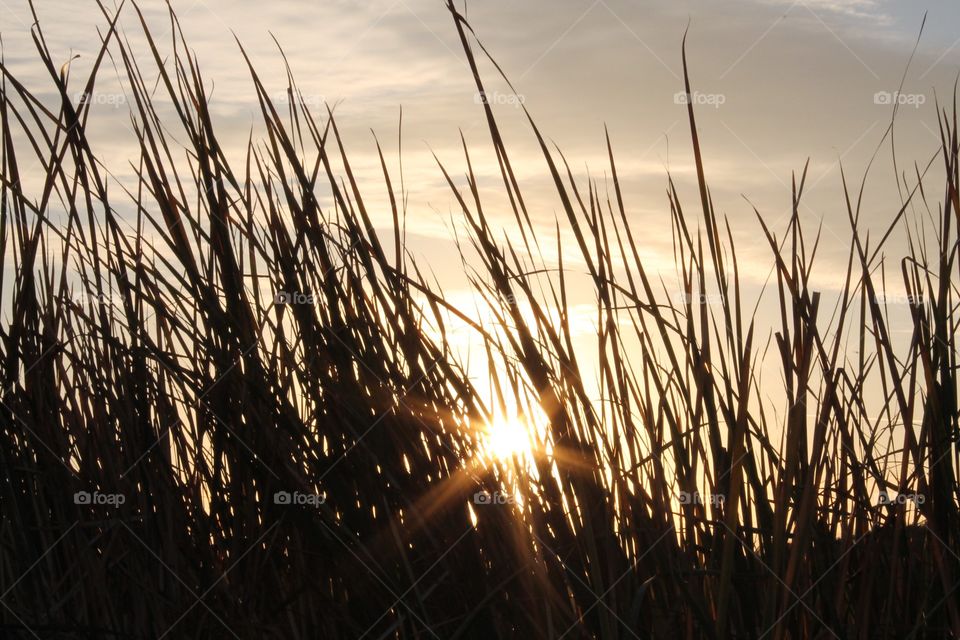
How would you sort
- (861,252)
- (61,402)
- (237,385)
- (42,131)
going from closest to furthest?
1. (861,252)
2. (237,385)
3. (42,131)
4. (61,402)

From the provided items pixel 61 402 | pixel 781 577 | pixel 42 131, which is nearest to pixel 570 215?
pixel 781 577

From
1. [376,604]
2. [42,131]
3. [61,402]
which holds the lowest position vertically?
[376,604]

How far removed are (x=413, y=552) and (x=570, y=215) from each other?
1.65 feet

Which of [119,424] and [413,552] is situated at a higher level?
[119,424]

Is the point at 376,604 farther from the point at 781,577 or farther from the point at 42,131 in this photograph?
the point at 42,131

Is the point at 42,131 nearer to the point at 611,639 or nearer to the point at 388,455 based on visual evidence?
the point at 388,455

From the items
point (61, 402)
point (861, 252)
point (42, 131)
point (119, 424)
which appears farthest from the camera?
point (61, 402)

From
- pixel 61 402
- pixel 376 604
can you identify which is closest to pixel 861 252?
pixel 376 604

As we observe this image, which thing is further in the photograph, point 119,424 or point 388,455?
point 119,424

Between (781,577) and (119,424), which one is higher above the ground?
(119,424)

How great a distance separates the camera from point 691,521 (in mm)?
1084

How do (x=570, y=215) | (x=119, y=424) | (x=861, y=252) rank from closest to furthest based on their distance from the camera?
(x=570, y=215), (x=861, y=252), (x=119, y=424)

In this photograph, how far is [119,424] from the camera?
1.54 metres

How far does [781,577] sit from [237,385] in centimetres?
74
